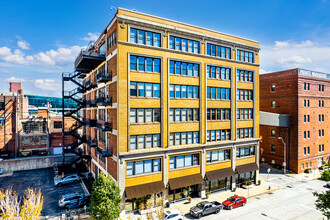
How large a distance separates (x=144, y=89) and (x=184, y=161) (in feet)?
37.0

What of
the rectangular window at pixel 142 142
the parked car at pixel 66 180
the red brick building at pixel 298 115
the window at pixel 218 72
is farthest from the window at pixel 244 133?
the parked car at pixel 66 180

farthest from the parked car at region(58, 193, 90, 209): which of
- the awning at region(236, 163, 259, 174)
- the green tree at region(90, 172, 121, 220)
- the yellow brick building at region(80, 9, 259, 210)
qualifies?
the awning at region(236, 163, 259, 174)

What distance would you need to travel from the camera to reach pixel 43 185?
32.2m

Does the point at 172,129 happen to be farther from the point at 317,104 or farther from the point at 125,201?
the point at 317,104

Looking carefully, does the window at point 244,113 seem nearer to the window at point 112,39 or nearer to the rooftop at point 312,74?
the rooftop at point 312,74

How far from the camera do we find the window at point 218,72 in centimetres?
2995

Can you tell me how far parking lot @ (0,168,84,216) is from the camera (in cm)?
2565

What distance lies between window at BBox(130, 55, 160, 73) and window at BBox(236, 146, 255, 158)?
19.0 metres

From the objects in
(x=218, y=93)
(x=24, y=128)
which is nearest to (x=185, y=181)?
(x=218, y=93)

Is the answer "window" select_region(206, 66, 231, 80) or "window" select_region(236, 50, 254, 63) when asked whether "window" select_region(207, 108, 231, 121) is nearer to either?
"window" select_region(206, 66, 231, 80)

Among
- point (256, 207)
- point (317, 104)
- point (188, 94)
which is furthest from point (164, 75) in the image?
point (317, 104)

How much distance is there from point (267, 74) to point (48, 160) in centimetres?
5170

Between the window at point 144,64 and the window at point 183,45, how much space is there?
3.41 metres

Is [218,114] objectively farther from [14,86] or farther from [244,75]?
[14,86]
